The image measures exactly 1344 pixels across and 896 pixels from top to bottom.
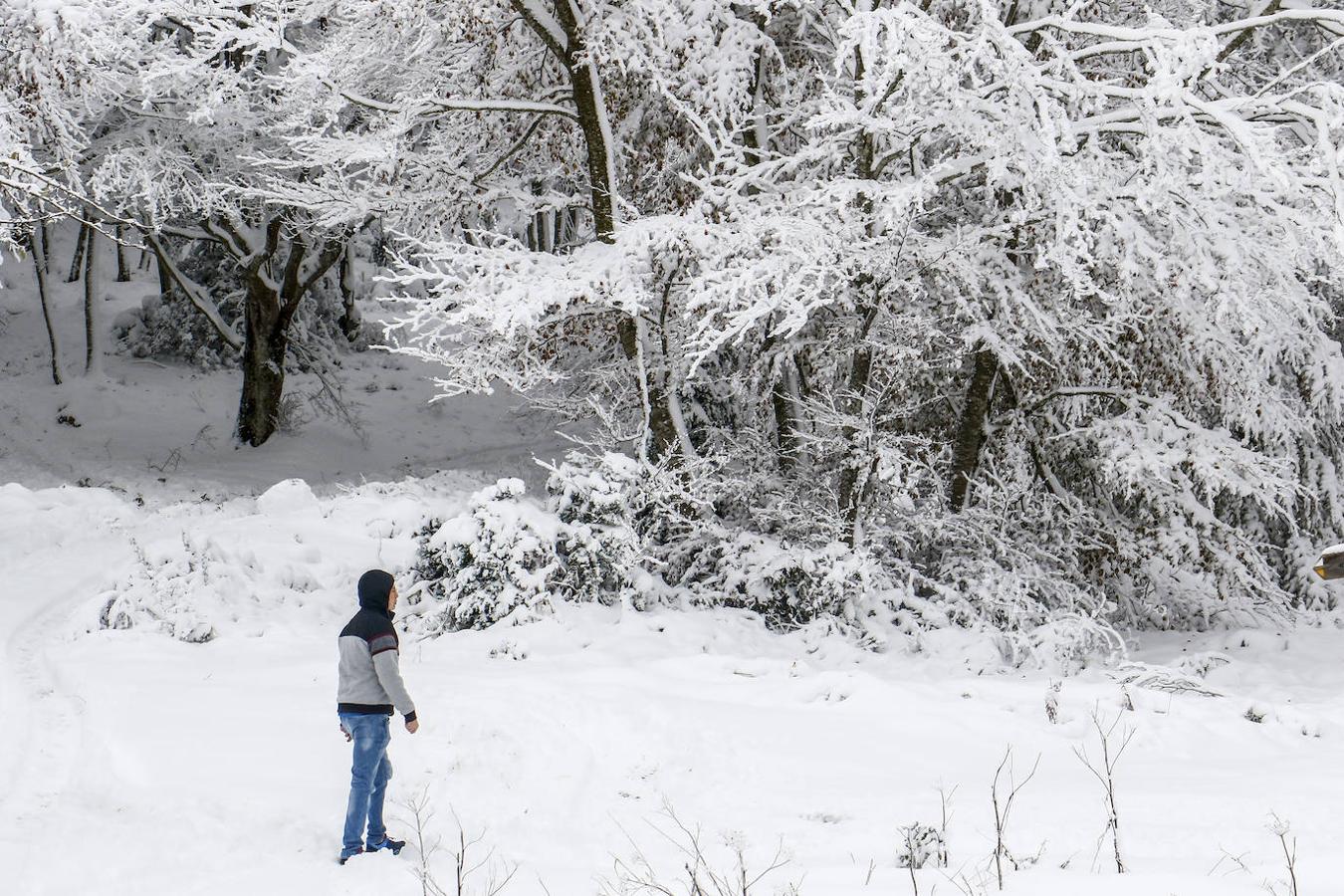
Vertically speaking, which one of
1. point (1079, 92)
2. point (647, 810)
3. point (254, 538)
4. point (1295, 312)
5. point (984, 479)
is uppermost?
point (1079, 92)

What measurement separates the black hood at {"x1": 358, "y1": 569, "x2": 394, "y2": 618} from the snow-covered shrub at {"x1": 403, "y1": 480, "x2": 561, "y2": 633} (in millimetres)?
3503

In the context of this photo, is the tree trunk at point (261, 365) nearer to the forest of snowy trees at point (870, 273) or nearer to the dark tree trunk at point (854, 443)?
the forest of snowy trees at point (870, 273)

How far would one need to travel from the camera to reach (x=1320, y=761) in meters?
6.09

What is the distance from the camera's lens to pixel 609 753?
21.0ft

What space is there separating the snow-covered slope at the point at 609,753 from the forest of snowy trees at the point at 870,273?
3.89 feet

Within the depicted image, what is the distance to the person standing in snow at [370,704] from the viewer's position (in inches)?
197

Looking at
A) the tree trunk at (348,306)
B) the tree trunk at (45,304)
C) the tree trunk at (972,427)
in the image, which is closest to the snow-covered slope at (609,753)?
A: the tree trunk at (972,427)

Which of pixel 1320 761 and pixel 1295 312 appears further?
pixel 1295 312

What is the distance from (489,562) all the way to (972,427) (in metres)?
5.22

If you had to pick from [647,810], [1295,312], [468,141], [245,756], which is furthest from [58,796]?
[1295,312]

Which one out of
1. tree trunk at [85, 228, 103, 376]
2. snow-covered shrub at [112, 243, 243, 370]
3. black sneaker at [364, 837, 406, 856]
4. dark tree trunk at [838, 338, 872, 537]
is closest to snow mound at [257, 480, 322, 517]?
dark tree trunk at [838, 338, 872, 537]

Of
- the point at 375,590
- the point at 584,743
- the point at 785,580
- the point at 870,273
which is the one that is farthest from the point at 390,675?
the point at 870,273

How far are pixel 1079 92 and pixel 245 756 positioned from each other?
7.39 metres

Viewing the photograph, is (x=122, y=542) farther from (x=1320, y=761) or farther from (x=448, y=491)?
(x=1320, y=761)
